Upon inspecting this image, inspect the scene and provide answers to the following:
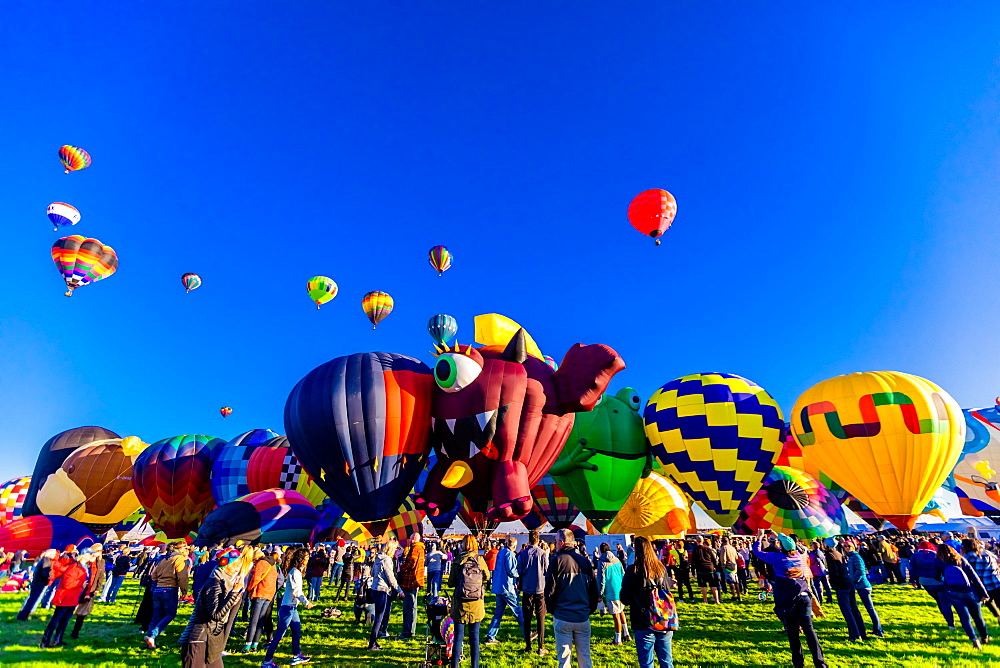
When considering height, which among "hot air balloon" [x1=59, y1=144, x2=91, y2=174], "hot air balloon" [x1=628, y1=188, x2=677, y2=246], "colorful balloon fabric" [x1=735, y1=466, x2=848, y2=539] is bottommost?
"colorful balloon fabric" [x1=735, y1=466, x2=848, y2=539]

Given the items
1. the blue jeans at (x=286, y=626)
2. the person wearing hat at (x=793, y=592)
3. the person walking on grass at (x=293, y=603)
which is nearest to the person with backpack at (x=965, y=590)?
the person wearing hat at (x=793, y=592)

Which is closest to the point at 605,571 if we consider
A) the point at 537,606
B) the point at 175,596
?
the point at 537,606

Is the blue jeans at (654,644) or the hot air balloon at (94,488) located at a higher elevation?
the hot air balloon at (94,488)

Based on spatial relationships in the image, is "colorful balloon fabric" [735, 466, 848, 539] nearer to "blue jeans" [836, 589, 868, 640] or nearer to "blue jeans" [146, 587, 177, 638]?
"blue jeans" [836, 589, 868, 640]

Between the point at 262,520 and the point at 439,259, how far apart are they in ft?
37.2

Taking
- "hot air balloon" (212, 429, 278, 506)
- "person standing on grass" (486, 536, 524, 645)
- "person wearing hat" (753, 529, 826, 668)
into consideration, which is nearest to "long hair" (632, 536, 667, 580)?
"person wearing hat" (753, 529, 826, 668)

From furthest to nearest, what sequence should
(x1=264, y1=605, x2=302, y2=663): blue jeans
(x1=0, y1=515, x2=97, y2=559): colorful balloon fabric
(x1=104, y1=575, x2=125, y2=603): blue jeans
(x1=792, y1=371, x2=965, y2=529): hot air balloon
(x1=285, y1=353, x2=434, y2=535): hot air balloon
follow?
(x1=0, y1=515, x2=97, y2=559): colorful balloon fabric
(x1=792, y1=371, x2=965, y2=529): hot air balloon
(x1=285, y1=353, x2=434, y2=535): hot air balloon
(x1=104, y1=575, x2=125, y2=603): blue jeans
(x1=264, y1=605, x2=302, y2=663): blue jeans

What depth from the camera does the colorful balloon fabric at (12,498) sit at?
2818 centimetres

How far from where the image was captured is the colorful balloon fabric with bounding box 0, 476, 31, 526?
1110 inches

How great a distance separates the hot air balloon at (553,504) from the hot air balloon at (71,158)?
24.2 metres

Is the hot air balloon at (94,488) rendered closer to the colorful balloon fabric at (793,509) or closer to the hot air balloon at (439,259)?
the hot air balloon at (439,259)

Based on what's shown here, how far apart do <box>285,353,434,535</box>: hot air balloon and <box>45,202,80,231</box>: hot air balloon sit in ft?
49.6

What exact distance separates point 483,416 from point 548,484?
8590 millimetres

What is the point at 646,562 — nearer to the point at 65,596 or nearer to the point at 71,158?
the point at 65,596
